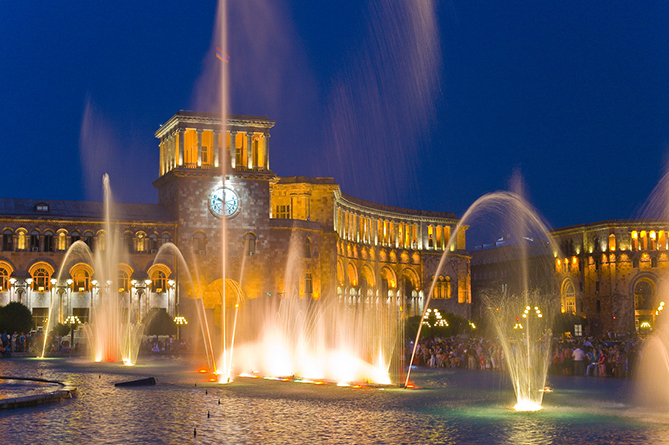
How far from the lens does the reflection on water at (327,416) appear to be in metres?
16.0

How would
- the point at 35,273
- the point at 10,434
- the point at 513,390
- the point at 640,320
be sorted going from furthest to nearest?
1. the point at 640,320
2. the point at 35,273
3. the point at 513,390
4. the point at 10,434

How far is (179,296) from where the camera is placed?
61.8m

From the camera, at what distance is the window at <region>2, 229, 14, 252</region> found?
5869cm

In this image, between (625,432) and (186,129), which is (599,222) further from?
(625,432)

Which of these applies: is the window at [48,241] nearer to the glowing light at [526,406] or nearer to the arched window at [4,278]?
the arched window at [4,278]

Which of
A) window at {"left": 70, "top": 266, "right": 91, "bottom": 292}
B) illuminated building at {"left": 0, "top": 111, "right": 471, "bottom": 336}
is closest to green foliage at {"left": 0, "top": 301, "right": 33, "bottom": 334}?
illuminated building at {"left": 0, "top": 111, "right": 471, "bottom": 336}

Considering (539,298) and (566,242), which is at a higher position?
(566,242)

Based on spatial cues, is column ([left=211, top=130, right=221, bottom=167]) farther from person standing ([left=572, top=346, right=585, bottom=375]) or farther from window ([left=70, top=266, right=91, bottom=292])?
person standing ([left=572, top=346, right=585, bottom=375])

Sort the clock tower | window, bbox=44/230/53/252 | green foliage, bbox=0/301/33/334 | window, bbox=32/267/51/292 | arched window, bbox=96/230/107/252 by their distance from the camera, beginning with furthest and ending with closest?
the clock tower < arched window, bbox=96/230/107/252 < window, bbox=44/230/53/252 < window, bbox=32/267/51/292 < green foliage, bbox=0/301/33/334

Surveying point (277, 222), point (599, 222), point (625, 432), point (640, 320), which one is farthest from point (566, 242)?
point (625, 432)

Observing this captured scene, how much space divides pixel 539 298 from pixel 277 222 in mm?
56288

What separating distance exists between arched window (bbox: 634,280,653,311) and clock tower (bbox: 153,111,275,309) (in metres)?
56.7

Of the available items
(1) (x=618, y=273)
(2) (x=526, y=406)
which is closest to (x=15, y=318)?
(2) (x=526, y=406)

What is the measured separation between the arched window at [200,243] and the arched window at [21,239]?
1298cm
